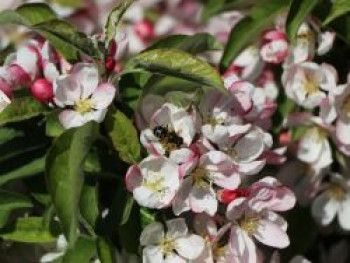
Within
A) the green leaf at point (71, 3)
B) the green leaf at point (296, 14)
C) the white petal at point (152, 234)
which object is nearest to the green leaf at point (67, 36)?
the white petal at point (152, 234)

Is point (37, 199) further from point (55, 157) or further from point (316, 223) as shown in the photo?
point (316, 223)

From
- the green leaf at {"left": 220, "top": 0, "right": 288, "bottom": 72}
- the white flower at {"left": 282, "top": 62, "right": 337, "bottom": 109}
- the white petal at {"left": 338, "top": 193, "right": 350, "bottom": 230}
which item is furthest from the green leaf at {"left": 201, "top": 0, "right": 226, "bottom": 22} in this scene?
the white petal at {"left": 338, "top": 193, "right": 350, "bottom": 230}

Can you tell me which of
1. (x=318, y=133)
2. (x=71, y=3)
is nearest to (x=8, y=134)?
(x=318, y=133)

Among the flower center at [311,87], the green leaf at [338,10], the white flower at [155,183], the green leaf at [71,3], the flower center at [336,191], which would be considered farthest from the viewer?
the green leaf at [71,3]

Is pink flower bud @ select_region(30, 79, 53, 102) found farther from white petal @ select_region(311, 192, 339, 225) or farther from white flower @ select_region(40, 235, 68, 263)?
white petal @ select_region(311, 192, 339, 225)

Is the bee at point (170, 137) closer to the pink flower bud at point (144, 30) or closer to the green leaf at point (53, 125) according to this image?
the green leaf at point (53, 125)

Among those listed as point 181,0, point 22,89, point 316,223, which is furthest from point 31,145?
point 181,0

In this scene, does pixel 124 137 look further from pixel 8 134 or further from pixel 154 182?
pixel 8 134
